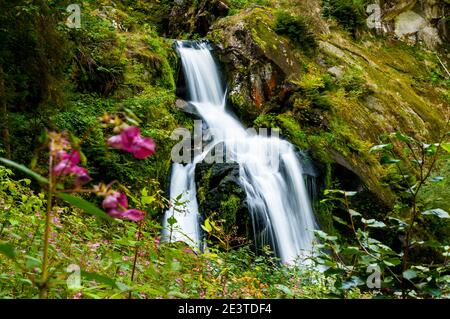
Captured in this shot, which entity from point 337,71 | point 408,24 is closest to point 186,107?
point 337,71

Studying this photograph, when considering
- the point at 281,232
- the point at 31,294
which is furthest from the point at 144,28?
the point at 31,294

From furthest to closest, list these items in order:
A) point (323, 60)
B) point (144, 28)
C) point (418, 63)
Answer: point (418, 63), point (323, 60), point (144, 28)

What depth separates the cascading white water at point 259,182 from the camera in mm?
6977

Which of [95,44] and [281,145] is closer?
[95,44]

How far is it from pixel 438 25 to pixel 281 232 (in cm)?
1454

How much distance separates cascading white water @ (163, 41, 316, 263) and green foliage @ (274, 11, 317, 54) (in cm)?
296

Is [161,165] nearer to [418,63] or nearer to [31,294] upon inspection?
[31,294]

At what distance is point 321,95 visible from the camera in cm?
992

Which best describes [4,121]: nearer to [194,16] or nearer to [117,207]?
[117,207]

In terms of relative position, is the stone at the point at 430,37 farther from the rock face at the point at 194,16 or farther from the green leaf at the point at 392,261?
the green leaf at the point at 392,261

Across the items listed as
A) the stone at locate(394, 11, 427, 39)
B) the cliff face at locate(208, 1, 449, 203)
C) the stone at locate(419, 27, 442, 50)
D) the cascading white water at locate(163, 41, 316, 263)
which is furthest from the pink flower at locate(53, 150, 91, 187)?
the stone at locate(419, 27, 442, 50)

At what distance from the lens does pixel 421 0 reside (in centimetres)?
1691

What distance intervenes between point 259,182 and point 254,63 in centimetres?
384

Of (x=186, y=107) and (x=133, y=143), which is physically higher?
(x=186, y=107)
